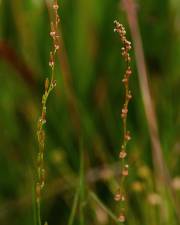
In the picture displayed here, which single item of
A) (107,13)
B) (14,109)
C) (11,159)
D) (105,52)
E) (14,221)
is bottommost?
(14,221)

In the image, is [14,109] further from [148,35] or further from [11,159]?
[148,35]

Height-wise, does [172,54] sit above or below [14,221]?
above

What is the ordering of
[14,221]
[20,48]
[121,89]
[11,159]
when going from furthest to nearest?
[20,48] → [121,89] → [11,159] → [14,221]

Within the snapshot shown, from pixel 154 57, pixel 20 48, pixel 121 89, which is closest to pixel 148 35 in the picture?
pixel 154 57

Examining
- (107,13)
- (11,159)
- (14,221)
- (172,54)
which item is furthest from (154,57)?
(14,221)

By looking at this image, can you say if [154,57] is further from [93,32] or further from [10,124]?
[10,124]

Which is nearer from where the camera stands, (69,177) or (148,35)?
(69,177)

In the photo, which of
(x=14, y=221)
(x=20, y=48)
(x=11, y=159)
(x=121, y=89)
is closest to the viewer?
(x=14, y=221)
